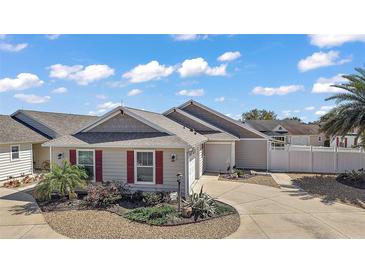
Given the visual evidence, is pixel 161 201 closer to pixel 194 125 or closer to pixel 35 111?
pixel 194 125

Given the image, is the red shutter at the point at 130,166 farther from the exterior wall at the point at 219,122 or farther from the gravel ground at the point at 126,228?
the exterior wall at the point at 219,122

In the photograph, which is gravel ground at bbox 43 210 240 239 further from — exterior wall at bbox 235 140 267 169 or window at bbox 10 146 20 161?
exterior wall at bbox 235 140 267 169

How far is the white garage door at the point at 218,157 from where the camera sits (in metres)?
18.4

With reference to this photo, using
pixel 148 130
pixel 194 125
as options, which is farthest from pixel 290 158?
pixel 148 130

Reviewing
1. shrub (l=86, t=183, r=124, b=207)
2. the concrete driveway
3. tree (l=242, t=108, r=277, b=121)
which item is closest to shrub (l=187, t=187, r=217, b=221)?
the concrete driveway

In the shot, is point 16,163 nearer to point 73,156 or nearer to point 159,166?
point 73,156

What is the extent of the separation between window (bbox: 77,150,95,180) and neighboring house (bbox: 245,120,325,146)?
33746 mm

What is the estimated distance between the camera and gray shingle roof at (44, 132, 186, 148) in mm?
11938

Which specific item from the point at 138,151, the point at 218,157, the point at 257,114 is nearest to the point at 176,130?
the point at 138,151

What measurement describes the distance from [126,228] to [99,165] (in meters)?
5.34

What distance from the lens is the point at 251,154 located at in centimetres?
1989

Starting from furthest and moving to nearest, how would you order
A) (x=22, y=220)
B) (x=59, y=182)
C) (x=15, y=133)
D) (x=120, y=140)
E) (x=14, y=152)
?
(x=15, y=133)
(x=14, y=152)
(x=120, y=140)
(x=59, y=182)
(x=22, y=220)

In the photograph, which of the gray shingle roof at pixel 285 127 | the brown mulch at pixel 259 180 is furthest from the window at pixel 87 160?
the gray shingle roof at pixel 285 127

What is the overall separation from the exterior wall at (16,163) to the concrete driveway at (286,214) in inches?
471
